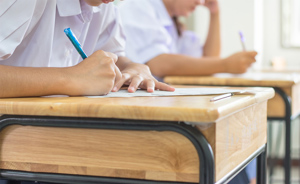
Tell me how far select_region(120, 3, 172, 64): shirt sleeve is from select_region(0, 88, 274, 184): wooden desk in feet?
4.76

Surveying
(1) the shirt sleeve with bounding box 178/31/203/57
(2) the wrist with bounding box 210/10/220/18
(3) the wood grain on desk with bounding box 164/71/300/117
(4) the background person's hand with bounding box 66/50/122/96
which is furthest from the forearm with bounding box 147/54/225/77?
(4) the background person's hand with bounding box 66/50/122/96

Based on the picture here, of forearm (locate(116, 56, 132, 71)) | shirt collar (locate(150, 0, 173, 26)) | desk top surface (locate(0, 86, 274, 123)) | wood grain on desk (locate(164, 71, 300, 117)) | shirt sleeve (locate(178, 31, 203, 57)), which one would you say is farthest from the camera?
shirt sleeve (locate(178, 31, 203, 57))

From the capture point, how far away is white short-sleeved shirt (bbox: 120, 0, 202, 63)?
245 cm

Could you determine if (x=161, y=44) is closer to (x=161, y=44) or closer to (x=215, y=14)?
(x=161, y=44)

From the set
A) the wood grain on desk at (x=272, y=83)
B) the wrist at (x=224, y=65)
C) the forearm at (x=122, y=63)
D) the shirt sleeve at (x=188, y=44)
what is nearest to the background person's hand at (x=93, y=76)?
the forearm at (x=122, y=63)

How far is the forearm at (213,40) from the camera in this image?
3.25 metres

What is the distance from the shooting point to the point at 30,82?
1.02 metres

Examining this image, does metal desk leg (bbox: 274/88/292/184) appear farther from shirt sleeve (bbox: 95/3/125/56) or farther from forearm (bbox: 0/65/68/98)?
forearm (bbox: 0/65/68/98)

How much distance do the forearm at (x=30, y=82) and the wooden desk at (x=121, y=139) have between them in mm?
33

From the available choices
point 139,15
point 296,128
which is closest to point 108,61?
point 139,15

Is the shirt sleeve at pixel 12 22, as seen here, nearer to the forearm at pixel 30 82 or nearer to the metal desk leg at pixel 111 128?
the forearm at pixel 30 82

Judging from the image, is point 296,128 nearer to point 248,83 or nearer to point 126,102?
point 248,83

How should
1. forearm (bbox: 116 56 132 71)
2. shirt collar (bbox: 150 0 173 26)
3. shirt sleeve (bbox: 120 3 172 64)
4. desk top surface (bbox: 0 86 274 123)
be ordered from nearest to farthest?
desk top surface (bbox: 0 86 274 123) → forearm (bbox: 116 56 132 71) → shirt sleeve (bbox: 120 3 172 64) → shirt collar (bbox: 150 0 173 26)

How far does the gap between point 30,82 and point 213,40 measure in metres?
2.36
